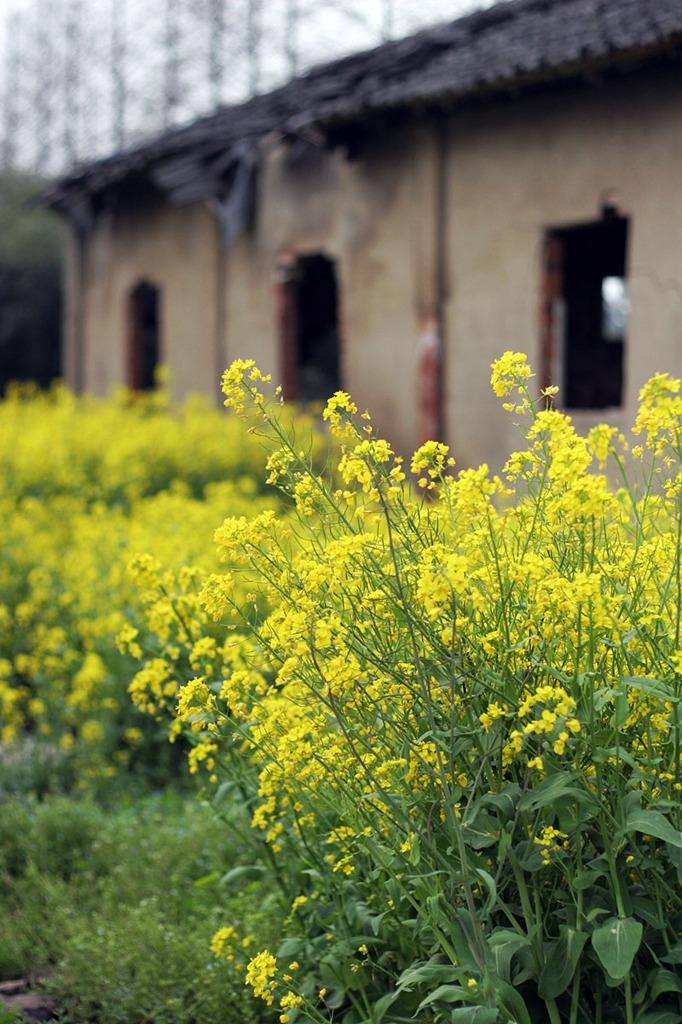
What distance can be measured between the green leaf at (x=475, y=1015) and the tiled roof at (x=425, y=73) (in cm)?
556

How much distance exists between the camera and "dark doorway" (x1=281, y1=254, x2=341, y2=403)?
10875 millimetres

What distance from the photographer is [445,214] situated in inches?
341

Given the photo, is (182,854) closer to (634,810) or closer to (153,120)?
(634,810)

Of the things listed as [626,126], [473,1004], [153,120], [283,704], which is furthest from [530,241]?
[153,120]

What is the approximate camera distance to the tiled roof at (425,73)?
6.63 metres

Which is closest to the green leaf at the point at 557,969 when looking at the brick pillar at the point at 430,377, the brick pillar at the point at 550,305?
the brick pillar at the point at 550,305

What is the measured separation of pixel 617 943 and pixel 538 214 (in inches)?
259

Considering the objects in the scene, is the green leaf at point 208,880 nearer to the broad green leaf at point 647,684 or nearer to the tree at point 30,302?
the broad green leaf at point 647,684

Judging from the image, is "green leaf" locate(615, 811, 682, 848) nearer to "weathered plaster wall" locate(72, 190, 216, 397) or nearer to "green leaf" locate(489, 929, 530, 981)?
"green leaf" locate(489, 929, 530, 981)

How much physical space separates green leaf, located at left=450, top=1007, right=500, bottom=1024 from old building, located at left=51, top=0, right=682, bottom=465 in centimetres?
546

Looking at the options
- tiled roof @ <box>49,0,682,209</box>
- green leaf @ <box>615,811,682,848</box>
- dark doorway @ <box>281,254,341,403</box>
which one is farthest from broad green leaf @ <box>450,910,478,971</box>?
dark doorway @ <box>281,254,341,403</box>

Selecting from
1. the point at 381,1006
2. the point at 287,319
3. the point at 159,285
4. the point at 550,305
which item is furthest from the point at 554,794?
the point at 159,285

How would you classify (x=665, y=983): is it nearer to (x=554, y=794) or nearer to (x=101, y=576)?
(x=554, y=794)

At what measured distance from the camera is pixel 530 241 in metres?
7.96
